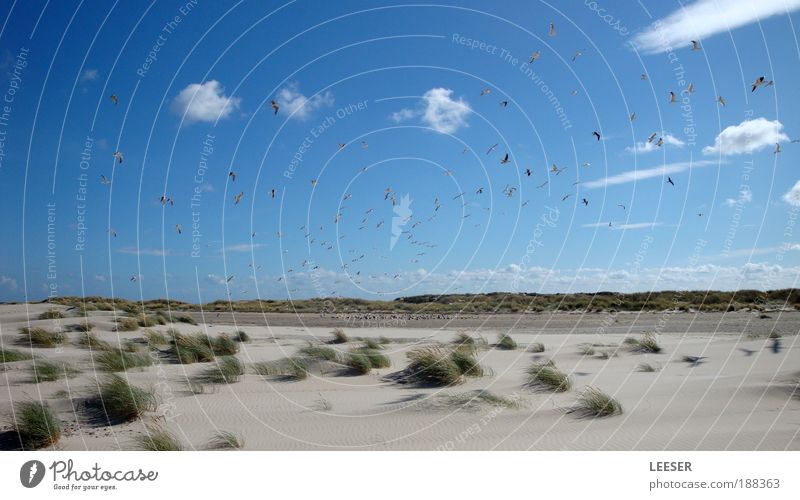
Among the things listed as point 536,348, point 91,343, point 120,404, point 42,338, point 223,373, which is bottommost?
point 120,404

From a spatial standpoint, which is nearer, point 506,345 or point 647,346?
point 647,346

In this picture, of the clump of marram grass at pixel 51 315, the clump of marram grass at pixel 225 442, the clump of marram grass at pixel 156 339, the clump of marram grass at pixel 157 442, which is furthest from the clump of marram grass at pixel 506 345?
the clump of marram grass at pixel 51 315

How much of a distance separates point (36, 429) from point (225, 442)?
2.49m

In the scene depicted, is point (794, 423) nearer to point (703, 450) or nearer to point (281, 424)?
point (703, 450)

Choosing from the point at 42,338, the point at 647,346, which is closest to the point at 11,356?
the point at 42,338

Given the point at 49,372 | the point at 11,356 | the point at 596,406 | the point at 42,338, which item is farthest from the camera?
the point at 42,338

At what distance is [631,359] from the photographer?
14672 mm

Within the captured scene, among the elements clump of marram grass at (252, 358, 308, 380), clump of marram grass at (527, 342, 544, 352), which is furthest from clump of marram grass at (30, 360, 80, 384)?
clump of marram grass at (527, 342, 544, 352)

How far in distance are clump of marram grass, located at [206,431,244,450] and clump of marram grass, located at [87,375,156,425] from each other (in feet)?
5.60

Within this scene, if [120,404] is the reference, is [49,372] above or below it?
above

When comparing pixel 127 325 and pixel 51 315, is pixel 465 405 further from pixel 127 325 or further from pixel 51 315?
pixel 51 315

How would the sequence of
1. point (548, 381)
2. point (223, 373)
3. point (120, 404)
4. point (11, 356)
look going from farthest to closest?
point (11, 356) < point (223, 373) < point (548, 381) < point (120, 404)

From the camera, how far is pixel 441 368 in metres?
11.6
